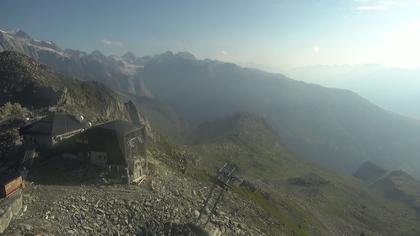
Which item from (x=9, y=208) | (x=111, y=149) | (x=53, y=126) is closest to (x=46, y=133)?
(x=53, y=126)

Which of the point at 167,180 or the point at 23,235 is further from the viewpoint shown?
the point at 167,180

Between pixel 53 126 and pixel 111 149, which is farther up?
pixel 53 126

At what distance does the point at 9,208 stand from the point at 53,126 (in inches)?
742

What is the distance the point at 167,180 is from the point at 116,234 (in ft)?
67.3

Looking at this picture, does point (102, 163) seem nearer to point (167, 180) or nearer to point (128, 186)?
point (128, 186)

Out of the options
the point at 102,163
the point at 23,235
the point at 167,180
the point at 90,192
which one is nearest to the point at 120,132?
the point at 102,163

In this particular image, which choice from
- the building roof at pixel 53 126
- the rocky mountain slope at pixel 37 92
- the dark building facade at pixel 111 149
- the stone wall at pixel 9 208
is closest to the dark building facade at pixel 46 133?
the building roof at pixel 53 126

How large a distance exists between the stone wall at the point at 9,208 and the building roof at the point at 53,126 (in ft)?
48.2

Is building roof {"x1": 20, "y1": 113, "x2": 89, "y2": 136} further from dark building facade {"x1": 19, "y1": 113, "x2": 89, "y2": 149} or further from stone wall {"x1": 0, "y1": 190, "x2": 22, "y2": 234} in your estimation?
stone wall {"x1": 0, "y1": 190, "x2": 22, "y2": 234}

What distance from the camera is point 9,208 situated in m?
39.4

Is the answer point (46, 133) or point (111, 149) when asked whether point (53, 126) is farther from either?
point (111, 149)

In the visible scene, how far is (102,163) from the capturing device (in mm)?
55125

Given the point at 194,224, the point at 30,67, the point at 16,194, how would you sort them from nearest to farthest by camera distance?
the point at 16,194 < the point at 194,224 < the point at 30,67

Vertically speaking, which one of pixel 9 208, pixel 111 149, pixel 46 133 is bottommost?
pixel 9 208
